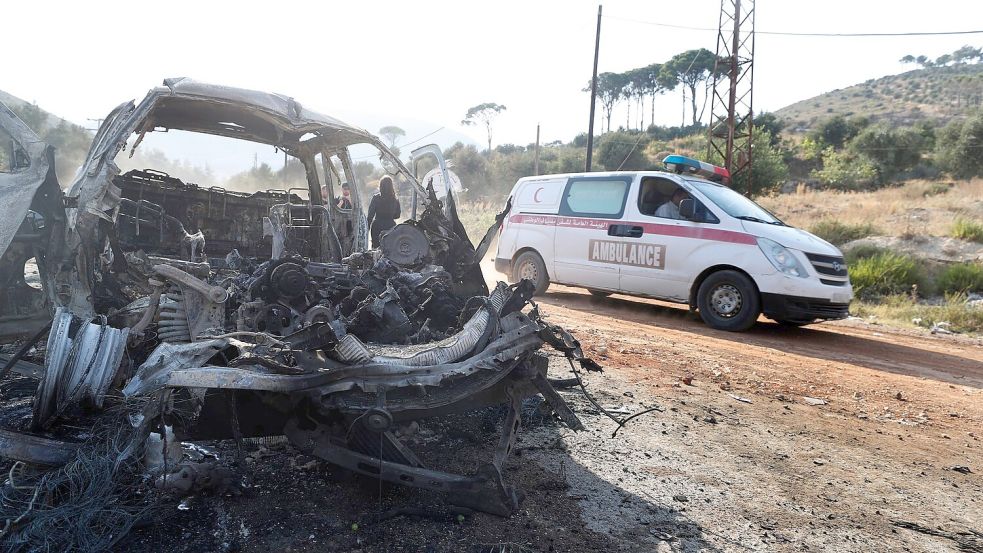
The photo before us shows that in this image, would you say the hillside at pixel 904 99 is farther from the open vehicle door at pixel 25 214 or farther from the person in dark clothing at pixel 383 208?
the open vehicle door at pixel 25 214

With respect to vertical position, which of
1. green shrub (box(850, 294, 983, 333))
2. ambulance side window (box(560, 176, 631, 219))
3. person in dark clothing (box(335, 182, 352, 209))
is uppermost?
ambulance side window (box(560, 176, 631, 219))

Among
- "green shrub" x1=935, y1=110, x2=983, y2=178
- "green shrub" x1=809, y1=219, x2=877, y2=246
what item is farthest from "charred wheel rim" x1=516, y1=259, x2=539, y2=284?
"green shrub" x1=935, y1=110, x2=983, y2=178

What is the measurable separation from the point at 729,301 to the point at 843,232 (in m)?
8.83

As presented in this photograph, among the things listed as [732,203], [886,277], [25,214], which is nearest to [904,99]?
[886,277]

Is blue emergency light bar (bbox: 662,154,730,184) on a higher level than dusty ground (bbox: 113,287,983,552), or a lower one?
higher

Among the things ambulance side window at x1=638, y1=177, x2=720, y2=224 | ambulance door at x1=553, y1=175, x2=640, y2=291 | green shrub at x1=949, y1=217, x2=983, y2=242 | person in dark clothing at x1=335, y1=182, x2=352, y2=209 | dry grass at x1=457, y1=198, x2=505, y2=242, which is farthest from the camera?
dry grass at x1=457, y1=198, x2=505, y2=242

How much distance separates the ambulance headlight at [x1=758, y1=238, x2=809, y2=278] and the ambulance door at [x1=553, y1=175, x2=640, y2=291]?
73.1 inches

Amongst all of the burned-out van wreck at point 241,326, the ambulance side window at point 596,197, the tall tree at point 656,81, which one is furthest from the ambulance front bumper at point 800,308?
the tall tree at point 656,81

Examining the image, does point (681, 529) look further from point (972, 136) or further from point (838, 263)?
point (972, 136)

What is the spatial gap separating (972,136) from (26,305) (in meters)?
35.6

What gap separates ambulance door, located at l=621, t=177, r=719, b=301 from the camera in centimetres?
782

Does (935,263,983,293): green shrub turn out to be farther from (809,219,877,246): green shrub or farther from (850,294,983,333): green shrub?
(809,219,877,246): green shrub

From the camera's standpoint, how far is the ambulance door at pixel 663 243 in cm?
782

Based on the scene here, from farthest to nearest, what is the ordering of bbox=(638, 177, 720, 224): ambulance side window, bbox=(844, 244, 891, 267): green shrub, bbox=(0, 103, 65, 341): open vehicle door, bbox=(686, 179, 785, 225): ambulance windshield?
bbox=(844, 244, 891, 267): green shrub < bbox=(638, 177, 720, 224): ambulance side window < bbox=(686, 179, 785, 225): ambulance windshield < bbox=(0, 103, 65, 341): open vehicle door
